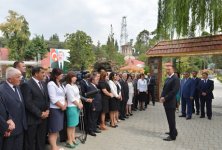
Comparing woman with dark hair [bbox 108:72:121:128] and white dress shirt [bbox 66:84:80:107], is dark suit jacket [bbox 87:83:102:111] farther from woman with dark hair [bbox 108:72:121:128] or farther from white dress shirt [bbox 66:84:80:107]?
white dress shirt [bbox 66:84:80:107]

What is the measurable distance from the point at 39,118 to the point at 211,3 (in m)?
8.00

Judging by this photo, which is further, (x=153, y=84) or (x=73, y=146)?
(x=153, y=84)

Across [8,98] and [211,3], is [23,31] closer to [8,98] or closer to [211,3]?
[211,3]

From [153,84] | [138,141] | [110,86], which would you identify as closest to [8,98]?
[138,141]

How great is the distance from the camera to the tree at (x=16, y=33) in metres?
38.3

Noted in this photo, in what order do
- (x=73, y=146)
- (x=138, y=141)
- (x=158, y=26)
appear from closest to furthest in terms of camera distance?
(x=73, y=146) < (x=138, y=141) < (x=158, y=26)

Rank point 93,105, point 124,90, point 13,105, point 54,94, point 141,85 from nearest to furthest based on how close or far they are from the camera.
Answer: point 13,105 < point 54,94 < point 93,105 < point 124,90 < point 141,85

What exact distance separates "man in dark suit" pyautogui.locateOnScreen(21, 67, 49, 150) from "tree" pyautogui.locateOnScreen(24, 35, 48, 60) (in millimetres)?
34439

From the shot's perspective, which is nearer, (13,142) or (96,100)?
(13,142)

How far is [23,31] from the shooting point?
3934 cm

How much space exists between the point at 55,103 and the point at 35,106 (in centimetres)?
63

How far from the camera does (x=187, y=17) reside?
431 inches

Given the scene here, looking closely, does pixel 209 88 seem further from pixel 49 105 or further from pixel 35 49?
pixel 35 49

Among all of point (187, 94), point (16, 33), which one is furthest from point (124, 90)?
point (16, 33)
